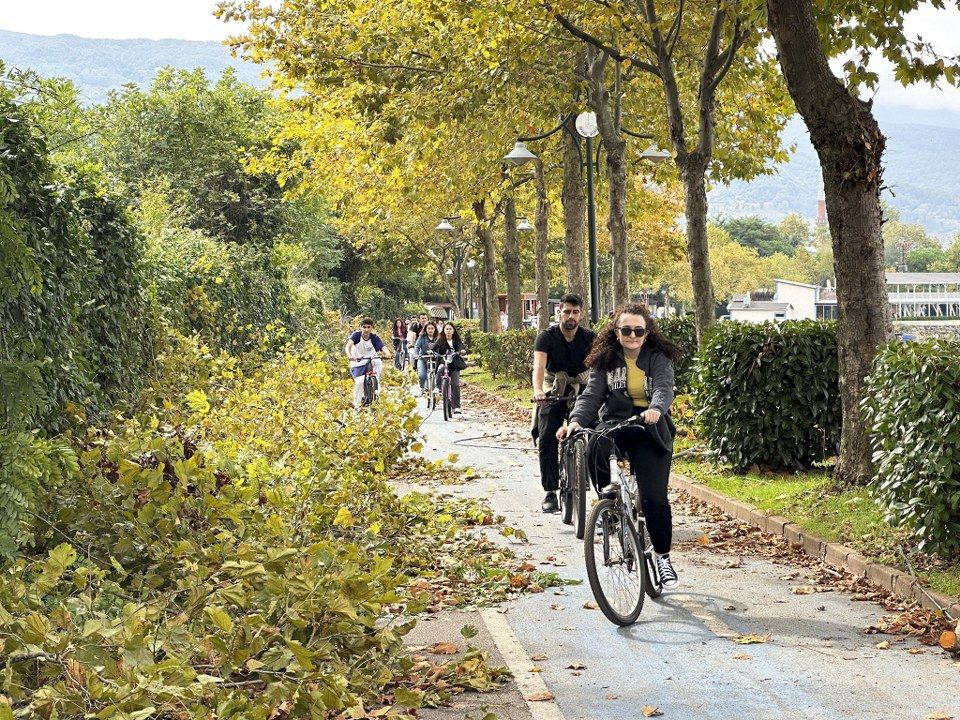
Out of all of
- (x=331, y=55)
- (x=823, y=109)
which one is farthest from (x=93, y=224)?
(x=331, y=55)

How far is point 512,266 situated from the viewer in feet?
131

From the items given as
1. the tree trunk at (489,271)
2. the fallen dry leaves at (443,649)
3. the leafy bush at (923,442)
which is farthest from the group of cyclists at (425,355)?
the tree trunk at (489,271)

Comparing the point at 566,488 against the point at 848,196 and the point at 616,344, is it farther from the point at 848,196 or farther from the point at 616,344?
the point at 848,196

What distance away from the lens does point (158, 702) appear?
441 cm

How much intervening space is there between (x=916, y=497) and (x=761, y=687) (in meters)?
2.78

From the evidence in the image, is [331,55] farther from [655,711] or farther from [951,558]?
[655,711]

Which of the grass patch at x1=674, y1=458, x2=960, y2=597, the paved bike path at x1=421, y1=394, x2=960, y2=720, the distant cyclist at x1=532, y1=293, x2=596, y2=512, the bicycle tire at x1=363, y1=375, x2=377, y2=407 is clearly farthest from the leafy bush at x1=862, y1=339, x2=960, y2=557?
the bicycle tire at x1=363, y1=375, x2=377, y2=407

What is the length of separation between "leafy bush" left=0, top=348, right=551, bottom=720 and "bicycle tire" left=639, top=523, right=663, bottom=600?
0.89 m

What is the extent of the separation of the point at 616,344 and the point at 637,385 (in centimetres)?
32

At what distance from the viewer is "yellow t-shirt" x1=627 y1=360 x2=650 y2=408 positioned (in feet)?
28.6

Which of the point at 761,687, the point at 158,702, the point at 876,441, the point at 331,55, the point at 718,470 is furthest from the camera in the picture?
the point at 331,55

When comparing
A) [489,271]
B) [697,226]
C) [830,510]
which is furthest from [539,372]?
[489,271]

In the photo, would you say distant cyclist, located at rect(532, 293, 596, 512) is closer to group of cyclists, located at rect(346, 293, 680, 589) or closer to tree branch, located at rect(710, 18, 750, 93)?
group of cyclists, located at rect(346, 293, 680, 589)

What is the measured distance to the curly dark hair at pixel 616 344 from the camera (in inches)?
343
